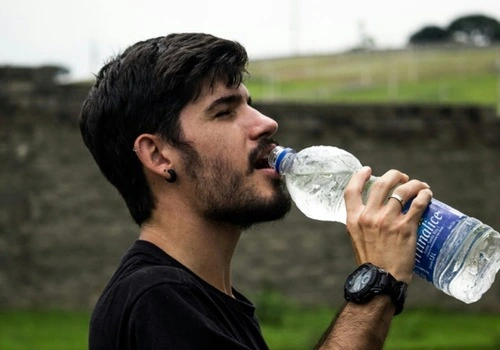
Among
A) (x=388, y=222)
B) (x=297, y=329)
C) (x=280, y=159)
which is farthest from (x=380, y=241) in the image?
(x=297, y=329)

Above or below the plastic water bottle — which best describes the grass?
below

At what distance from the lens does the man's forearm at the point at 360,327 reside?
2.78m

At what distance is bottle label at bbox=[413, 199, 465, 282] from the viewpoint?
284 centimetres

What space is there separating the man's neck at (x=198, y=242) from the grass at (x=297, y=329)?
8262mm

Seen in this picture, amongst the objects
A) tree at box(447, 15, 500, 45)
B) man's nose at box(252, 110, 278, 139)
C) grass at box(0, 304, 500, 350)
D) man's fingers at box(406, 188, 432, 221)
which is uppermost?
man's nose at box(252, 110, 278, 139)

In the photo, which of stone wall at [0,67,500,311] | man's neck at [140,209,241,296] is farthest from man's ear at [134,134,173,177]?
stone wall at [0,67,500,311]

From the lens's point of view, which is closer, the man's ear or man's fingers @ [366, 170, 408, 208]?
A: man's fingers @ [366, 170, 408, 208]

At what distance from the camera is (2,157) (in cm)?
1306

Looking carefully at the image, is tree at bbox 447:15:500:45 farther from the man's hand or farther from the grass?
Answer: the man's hand

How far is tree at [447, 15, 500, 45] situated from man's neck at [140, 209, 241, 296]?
2040 inches

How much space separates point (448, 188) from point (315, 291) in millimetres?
2366

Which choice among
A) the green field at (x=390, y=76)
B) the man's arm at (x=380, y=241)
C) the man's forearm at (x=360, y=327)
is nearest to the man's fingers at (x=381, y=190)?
the man's arm at (x=380, y=241)

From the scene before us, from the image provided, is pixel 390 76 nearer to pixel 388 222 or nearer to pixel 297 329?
pixel 297 329

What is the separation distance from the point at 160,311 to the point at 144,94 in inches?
25.6
